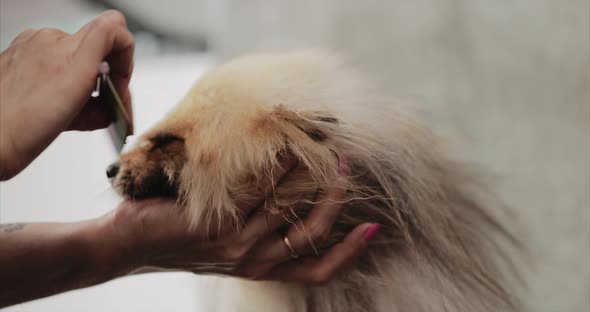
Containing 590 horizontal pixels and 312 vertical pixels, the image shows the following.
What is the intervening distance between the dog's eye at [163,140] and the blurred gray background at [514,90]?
30 centimetres

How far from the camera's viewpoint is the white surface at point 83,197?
997mm

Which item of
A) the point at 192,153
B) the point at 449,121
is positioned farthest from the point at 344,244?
the point at 449,121

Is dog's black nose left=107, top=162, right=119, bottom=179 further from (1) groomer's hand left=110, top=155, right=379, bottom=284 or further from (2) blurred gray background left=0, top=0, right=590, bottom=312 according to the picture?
(2) blurred gray background left=0, top=0, right=590, bottom=312

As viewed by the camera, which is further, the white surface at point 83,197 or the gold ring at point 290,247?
the white surface at point 83,197

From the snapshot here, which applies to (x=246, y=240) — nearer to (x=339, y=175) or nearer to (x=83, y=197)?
(x=339, y=175)

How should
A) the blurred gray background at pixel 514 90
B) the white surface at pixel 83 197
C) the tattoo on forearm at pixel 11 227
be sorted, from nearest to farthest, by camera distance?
the tattoo on forearm at pixel 11 227 → the blurred gray background at pixel 514 90 → the white surface at pixel 83 197

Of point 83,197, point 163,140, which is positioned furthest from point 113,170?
point 83,197

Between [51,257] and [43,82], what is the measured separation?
0.20m

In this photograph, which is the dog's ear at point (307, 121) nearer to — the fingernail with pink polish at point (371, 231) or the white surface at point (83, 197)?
the fingernail with pink polish at point (371, 231)

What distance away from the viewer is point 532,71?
790mm

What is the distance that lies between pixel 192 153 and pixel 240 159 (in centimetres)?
5

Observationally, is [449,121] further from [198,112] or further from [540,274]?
[198,112]

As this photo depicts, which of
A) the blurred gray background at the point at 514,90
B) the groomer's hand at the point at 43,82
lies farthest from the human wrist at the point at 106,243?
the blurred gray background at the point at 514,90

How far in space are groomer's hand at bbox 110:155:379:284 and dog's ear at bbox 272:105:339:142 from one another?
0.13 feet
